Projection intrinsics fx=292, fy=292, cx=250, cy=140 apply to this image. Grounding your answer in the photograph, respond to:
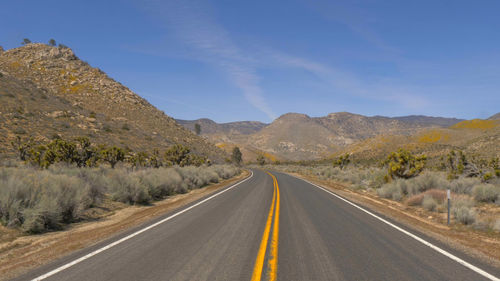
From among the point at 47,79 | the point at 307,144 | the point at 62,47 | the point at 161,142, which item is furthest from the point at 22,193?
the point at 307,144

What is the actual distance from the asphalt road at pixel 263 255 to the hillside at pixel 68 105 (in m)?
28.9

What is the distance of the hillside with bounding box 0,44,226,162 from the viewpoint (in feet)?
125

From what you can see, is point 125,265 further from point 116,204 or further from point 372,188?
point 372,188

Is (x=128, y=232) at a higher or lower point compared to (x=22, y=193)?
lower

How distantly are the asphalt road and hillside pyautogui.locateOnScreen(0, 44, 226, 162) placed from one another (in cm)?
2892

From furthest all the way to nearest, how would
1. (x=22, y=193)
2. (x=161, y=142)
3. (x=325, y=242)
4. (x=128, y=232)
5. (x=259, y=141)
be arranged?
(x=259, y=141) → (x=161, y=142) → (x=22, y=193) → (x=128, y=232) → (x=325, y=242)

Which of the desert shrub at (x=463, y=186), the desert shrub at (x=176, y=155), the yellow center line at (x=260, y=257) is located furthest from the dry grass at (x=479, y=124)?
the yellow center line at (x=260, y=257)

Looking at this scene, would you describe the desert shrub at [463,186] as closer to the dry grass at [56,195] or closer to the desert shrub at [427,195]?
the desert shrub at [427,195]

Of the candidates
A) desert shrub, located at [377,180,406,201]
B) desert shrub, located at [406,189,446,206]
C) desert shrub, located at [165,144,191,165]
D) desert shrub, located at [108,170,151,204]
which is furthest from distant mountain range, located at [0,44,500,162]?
desert shrub, located at [406,189,446,206]

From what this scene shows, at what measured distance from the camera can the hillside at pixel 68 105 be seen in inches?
1502

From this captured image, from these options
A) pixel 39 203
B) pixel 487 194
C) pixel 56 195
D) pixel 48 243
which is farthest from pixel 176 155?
pixel 487 194

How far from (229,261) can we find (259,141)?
189 metres

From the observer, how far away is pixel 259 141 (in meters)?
195

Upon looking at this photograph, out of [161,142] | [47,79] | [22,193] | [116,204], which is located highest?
[47,79]
